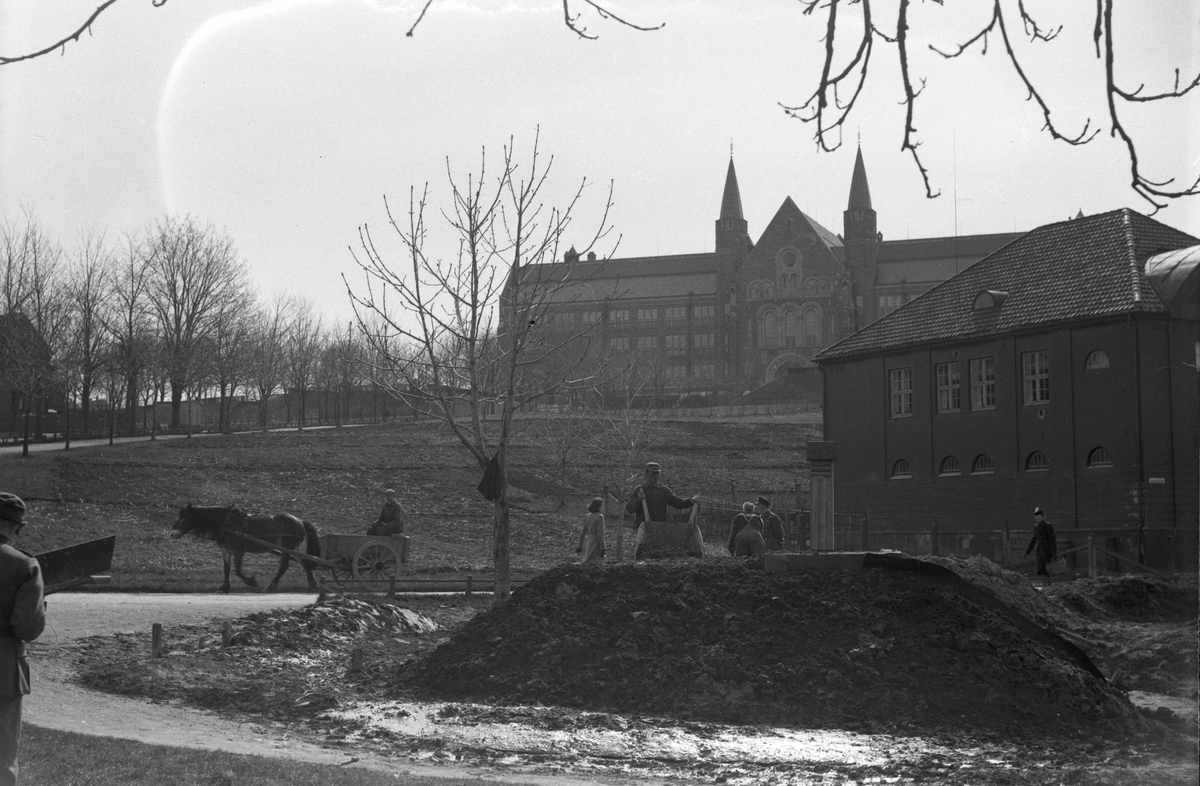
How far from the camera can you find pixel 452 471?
51594 millimetres

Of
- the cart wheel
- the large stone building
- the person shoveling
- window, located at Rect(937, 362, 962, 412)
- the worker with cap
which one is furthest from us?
the large stone building

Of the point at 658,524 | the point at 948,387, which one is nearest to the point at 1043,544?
the point at 658,524

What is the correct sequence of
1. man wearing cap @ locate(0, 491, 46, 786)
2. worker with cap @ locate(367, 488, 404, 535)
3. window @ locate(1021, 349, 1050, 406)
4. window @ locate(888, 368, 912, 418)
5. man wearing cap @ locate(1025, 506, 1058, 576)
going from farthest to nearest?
window @ locate(888, 368, 912, 418) → window @ locate(1021, 349, 1050, 406) → man wearing cap @ locate(1025, 506, 1058, 576) → worker with cap @ locate(367, 488, 404, 535) → man wearing cap @ locate(0, 491, 46, 786)

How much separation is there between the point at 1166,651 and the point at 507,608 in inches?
293

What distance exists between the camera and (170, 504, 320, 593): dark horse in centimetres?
2167

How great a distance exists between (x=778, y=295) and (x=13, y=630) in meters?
104

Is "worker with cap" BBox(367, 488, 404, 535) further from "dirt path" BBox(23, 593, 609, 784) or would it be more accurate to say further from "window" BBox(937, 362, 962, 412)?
"window" BBox(937, 362, 962, 412)

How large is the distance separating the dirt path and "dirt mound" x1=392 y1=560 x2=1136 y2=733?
7.60ft

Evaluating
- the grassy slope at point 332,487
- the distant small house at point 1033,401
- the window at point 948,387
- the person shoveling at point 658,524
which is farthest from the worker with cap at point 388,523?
the window at point 948,387

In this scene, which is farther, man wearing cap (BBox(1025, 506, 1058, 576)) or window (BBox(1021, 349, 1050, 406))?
window (BBox(1021, 349, 1050, 406))

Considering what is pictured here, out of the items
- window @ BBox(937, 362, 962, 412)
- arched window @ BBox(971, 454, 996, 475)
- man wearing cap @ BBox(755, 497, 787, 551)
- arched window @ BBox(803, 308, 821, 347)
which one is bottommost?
man wearing cap @ BBox(755, 497, 787, 551)

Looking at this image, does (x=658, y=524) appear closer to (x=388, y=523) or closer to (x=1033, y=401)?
(x=388, y=523)

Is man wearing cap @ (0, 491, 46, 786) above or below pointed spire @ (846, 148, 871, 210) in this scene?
below

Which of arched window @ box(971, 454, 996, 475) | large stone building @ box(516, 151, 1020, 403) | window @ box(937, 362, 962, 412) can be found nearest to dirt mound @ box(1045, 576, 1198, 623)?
arched window @ box(971, 454, 996, 475)
